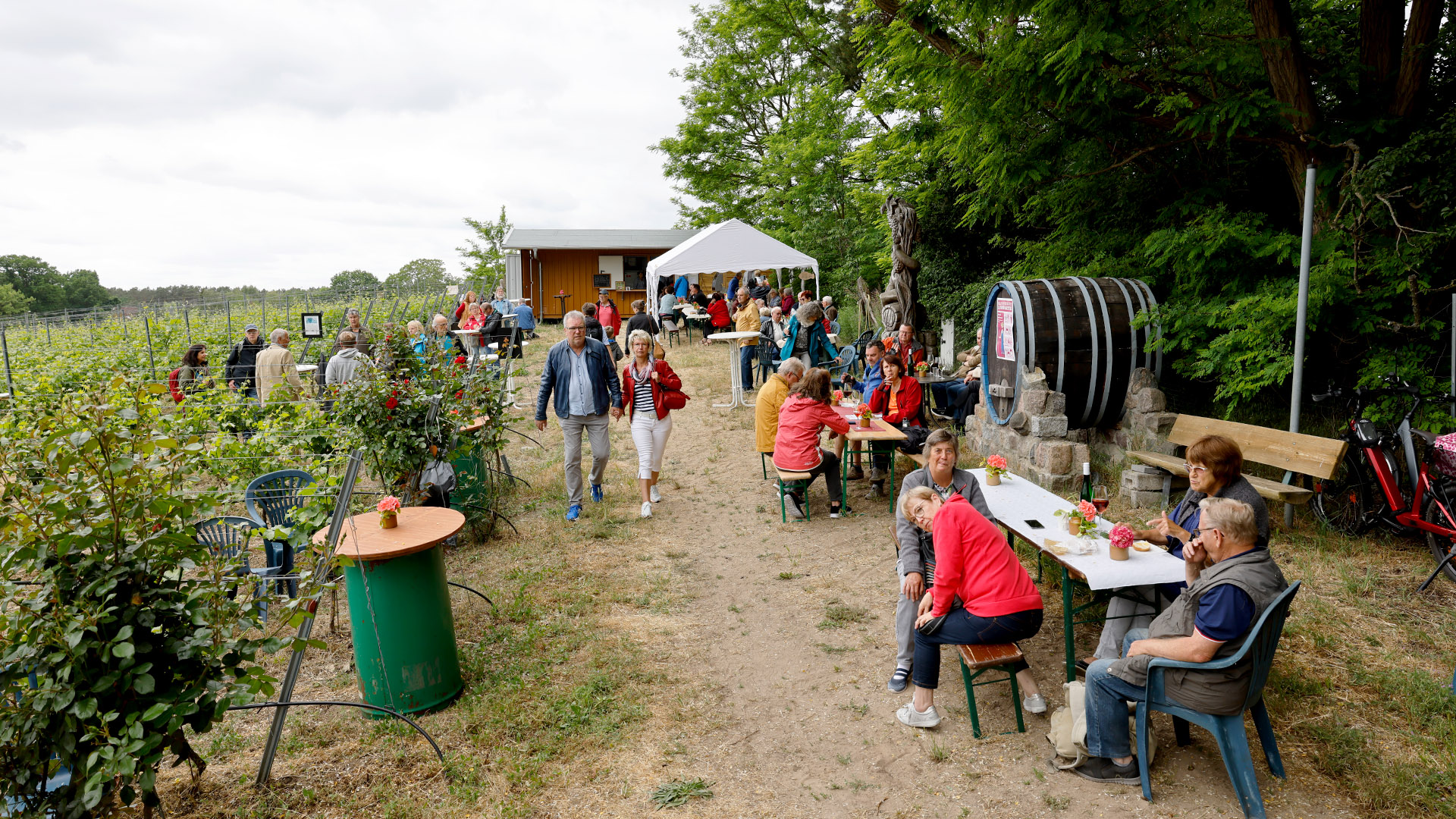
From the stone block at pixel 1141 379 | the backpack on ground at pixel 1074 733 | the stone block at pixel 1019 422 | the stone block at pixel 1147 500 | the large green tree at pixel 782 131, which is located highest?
the large green tree at pixel 782 131

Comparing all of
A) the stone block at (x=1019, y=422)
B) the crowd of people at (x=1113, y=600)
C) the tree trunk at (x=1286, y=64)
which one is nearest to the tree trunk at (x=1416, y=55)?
the tree trunk at (x=1286, y=64)

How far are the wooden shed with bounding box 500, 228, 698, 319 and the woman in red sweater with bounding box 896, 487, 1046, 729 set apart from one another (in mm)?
23801

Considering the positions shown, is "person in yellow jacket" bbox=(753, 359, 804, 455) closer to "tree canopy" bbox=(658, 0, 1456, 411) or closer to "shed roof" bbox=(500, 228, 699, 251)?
"tree canopy" bbox=(658, 0, 1456, 411)

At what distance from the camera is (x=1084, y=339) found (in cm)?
708

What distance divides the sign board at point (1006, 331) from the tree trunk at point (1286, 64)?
7.66ft

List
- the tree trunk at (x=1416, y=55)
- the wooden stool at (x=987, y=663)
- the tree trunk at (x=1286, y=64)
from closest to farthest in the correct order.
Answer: the wooden stool at (x=987, y=663) < the tree trunk at (x=1416, y=55) < the tree trunk at (x=1286, y=64)

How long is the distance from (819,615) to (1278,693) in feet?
7.72

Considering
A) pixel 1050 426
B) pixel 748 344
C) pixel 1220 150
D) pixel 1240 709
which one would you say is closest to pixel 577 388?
pixel 1050 426

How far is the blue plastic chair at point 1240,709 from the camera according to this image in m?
2.83

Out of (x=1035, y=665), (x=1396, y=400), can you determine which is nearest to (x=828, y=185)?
(x=1396, y=400)

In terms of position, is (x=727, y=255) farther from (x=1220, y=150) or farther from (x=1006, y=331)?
(x=1220, y=150)

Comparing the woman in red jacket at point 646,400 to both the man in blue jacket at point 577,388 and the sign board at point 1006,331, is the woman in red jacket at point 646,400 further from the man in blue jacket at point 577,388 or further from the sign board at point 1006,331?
the sign board at point 1006,331

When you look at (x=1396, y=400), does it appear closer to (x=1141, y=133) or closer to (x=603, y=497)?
(x=1141, y=133)

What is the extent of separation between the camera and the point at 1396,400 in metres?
5.57
